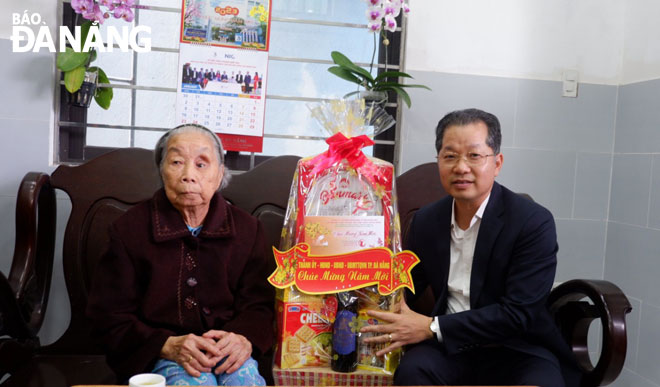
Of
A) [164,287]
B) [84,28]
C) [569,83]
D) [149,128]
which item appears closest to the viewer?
[164,287]

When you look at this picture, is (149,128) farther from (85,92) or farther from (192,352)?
(192,352)

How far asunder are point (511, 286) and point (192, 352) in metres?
0.87

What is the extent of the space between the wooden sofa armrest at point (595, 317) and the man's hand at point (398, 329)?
45 centimetres

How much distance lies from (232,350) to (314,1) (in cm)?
149

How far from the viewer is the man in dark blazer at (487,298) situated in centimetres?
145

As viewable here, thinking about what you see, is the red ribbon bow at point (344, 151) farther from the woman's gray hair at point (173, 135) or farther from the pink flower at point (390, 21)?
the pink flower at point (390, 21)

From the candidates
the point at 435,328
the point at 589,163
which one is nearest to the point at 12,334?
the point at 435,328

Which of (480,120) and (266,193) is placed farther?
(266,193)

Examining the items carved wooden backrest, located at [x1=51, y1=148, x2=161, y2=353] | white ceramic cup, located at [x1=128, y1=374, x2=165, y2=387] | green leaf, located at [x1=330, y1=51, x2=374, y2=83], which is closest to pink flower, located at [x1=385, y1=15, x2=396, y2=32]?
green leaf, located at [x1=330, y1=51, x2=374, y2=83]

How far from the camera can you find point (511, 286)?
4.87 feet

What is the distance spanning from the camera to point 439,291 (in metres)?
1.63

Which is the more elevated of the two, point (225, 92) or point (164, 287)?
point (225, 92)

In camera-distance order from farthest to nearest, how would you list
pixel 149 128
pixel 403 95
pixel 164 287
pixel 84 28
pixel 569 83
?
1. pixel 569 83
2. pixel 149 128
3. pixel 403 95
4. pixel 84 28
5. pixel 164 287

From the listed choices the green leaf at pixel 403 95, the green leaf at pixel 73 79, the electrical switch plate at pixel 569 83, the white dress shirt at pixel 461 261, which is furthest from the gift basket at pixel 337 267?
the electrical switch plate at pixel 569 83
